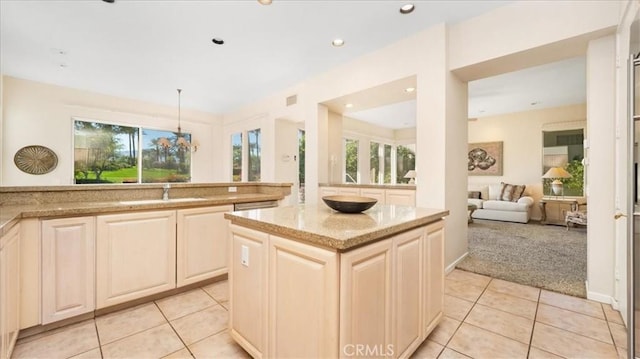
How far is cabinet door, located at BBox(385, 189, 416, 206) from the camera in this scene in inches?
136

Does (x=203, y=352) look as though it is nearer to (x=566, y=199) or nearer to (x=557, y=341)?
(x=557, y=341)

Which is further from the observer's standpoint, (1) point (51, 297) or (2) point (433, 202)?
(2) point (433, 202)

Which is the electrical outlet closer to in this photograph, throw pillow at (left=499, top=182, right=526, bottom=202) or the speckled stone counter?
the speckled stone counter

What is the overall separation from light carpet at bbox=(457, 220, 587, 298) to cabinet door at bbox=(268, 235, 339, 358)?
2667 mm

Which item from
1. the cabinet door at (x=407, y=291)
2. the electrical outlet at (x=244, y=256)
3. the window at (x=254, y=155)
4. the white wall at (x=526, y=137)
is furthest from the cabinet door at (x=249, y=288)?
the white wall at (x=526, y=137)

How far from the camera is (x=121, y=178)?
19.9 ft

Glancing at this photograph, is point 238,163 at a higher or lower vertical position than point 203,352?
higher

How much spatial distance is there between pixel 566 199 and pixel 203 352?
7.60m

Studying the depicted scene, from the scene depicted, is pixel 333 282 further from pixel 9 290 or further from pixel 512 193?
pixel 512 193

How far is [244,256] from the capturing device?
1616 millimetres

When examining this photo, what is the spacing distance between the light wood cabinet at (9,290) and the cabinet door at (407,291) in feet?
6.83

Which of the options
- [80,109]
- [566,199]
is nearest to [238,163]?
[80,109]

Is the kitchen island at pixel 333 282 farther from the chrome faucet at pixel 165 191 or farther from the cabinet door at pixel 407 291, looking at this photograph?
the chrome faucet at pixel 165 191

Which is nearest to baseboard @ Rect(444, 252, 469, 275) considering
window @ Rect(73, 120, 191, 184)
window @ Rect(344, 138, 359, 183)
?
window @ Rect(344, 138, 359, 183)
